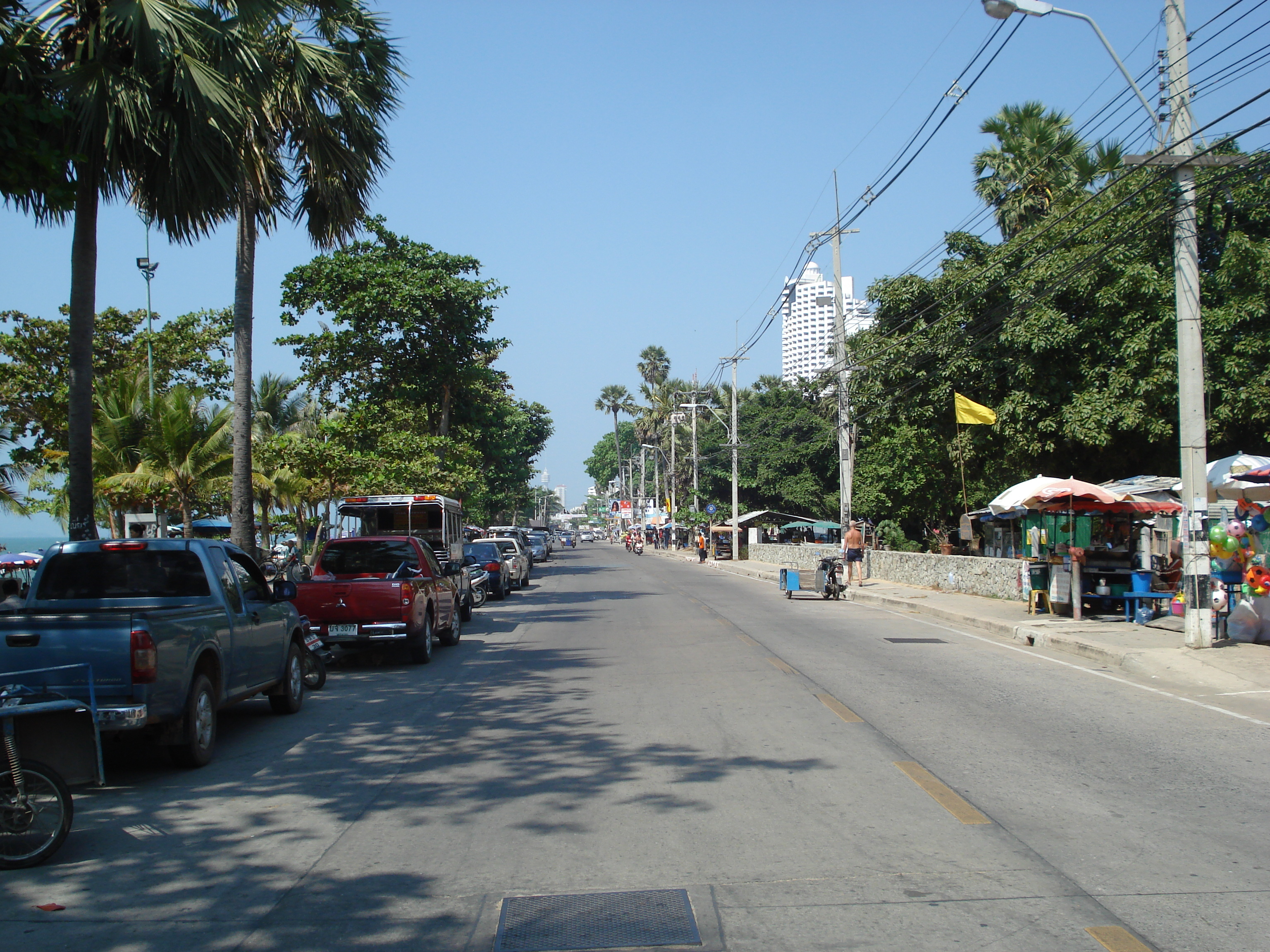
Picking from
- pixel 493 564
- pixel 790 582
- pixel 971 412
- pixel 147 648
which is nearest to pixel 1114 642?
pixel 971 412

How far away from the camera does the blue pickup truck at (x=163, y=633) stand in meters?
7.22

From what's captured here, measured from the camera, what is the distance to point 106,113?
11164 millimetres

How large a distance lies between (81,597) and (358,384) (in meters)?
25.3

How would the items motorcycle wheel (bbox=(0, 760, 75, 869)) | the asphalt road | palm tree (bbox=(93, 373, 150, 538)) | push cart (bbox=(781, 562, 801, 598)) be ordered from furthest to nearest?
push cart (bbox=(781, 562, 801, 598))
palm tree (bbox=(93, 373, 150, 538))
motorcycle wheel (bbox=(0, 760, 75, 869))
the asphalt road

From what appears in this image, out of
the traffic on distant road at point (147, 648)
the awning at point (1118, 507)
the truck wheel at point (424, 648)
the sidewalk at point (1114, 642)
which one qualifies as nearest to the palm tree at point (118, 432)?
the truck wheel at point (424, 648)

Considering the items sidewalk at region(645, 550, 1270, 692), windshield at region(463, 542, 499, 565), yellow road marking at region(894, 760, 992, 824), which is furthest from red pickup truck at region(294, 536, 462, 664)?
windshield at region(463, 542, 499, 565)

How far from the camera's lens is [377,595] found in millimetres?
13648

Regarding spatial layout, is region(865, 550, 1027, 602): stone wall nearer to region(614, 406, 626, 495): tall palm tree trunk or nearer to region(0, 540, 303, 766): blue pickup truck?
region(0, 540, 303, 766): blue pickup truck

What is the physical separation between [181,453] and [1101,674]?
2111 cm

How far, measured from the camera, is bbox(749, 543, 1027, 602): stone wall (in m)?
23.4

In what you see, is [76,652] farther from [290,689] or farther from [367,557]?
[367,557]

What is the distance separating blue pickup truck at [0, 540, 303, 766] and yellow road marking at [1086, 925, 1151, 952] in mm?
6048

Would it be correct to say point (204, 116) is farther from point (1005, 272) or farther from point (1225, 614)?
point (1005, 272)

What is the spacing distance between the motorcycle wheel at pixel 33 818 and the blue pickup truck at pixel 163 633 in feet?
4.72
